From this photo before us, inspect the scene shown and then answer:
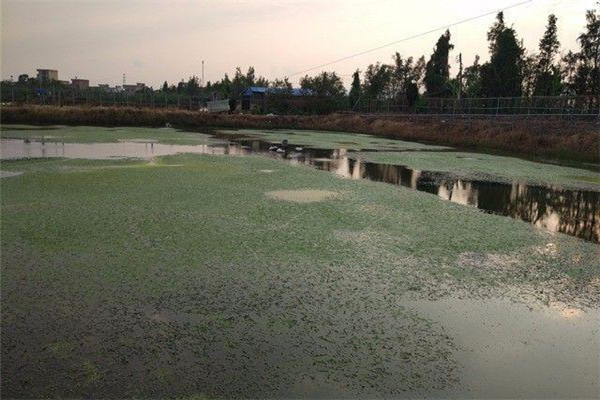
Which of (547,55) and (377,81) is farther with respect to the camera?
(377,81)

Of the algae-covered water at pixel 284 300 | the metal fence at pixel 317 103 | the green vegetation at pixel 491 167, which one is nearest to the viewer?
the algae-covered water at pixel 284 300

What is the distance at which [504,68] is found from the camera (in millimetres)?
31297

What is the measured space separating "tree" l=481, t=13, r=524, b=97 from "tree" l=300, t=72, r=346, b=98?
1306 cm

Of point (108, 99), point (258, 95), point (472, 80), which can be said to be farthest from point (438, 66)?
point (108, 99)

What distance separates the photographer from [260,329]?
3613 millimetres

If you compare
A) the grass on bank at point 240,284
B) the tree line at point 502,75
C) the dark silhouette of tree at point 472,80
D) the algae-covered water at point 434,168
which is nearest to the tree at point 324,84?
the tree line at point 502,75

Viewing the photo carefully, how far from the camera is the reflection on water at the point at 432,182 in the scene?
8.27m

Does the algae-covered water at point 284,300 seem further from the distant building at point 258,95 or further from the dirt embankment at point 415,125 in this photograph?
the distant building at point 258,95

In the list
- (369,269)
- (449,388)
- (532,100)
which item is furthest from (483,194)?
(532,100)

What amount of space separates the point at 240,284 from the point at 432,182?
7.68 m

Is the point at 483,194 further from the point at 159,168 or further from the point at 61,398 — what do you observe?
the point at 61,398

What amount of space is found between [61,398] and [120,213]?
421cm

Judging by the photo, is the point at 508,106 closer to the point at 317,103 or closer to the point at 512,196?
the point at 317,103

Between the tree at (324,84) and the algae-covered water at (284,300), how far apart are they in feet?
115
